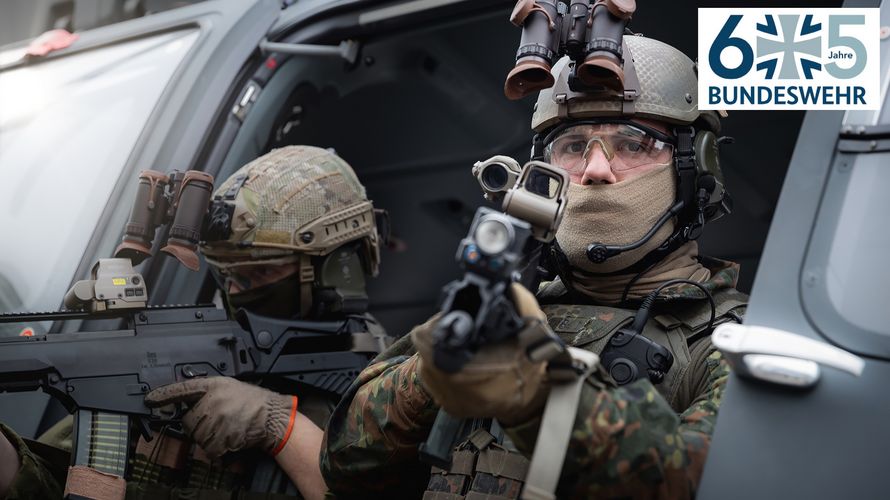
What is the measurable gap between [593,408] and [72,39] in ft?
10.7

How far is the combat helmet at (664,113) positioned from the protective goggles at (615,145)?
0.02 m

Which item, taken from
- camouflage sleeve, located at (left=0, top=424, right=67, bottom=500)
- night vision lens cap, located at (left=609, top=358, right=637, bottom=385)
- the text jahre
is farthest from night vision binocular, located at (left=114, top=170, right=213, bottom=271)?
the text jahre

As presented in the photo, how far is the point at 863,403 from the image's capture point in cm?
143

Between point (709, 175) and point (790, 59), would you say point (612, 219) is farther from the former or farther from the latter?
point (790, 59)

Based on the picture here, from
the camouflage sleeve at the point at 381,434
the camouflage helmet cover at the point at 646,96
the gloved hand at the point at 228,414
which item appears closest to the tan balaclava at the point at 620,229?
the camouflage helmet cover at the point at 646,96

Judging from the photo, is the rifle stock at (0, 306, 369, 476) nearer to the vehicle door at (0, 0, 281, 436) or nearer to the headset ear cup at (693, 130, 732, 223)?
the vehicle door at (0, 0, 281, 436)

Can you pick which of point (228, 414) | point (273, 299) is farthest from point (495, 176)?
point (273, 299)

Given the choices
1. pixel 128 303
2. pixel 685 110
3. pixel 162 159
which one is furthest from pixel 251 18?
pixel 685 110

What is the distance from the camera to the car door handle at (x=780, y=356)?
56.8 inches

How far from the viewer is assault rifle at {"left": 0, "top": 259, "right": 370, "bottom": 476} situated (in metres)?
2.75

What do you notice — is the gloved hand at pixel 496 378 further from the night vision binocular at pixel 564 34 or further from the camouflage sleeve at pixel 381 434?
the night vision binocular at pixel 564 34

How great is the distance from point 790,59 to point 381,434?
118cm

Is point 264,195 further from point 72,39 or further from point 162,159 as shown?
point 72,39

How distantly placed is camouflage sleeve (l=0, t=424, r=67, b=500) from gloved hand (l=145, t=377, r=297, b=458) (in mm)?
345
